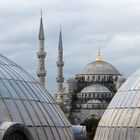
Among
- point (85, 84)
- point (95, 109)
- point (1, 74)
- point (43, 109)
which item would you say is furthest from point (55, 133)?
point (85, 84)

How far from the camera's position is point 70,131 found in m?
14.3

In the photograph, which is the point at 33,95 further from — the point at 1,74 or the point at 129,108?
the point at 129,108

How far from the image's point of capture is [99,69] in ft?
409

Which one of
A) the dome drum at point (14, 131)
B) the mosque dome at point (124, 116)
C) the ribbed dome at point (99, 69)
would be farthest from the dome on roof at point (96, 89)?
the dome drum at point (14, 131)

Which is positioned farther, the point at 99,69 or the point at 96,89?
the point at 99,69

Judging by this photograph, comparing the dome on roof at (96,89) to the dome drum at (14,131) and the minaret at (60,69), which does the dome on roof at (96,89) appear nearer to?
the minaret at (60,69)

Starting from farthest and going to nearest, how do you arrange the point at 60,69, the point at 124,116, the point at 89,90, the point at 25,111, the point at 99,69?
the point at 99,69 → the point at 89,90 → the point at 60,69 → the point at 124,116 → the point at 25,111

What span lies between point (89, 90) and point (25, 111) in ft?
342

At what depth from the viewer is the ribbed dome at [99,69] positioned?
124750mm

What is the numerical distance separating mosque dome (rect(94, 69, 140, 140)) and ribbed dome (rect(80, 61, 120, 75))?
10645cm

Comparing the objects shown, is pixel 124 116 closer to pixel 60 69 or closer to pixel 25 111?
pixel 25 111

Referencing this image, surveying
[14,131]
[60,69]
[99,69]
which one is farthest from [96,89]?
[14,131]

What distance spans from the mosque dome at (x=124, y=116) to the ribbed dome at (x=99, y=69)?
106m

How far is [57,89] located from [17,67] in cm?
10305
